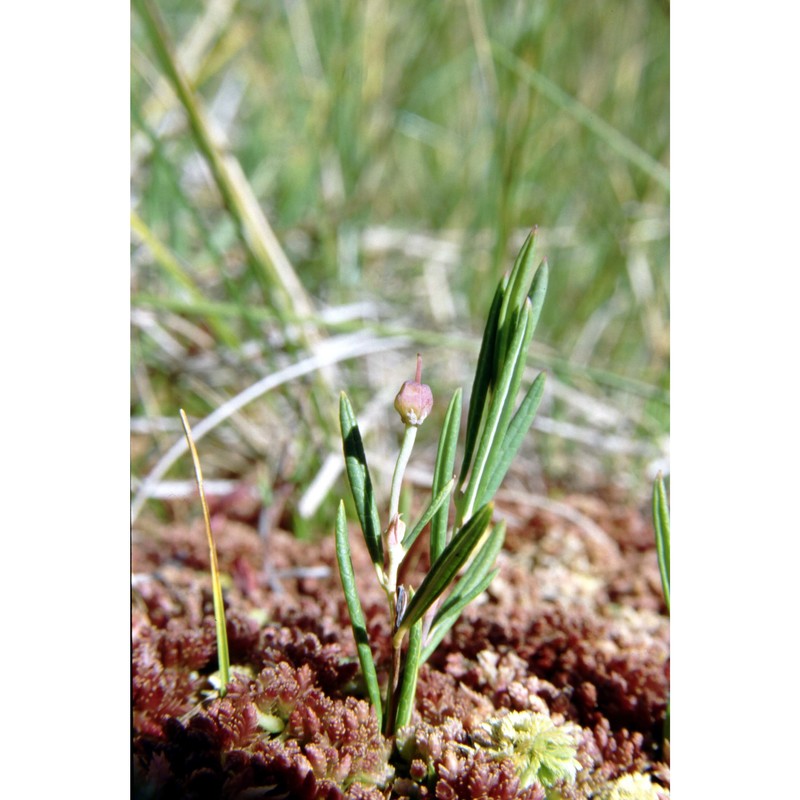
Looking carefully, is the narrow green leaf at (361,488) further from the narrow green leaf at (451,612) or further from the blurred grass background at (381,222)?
the blurred grass background at (381,222)

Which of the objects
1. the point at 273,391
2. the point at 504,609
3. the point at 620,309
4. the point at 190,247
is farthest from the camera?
the point at 620,309

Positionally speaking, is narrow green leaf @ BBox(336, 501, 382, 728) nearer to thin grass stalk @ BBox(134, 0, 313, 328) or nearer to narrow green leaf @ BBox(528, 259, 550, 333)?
narrow green leaf @ BBox(528, 259, 550, 333)

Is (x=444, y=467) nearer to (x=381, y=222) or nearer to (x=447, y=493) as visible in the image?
(x=447, y=493)

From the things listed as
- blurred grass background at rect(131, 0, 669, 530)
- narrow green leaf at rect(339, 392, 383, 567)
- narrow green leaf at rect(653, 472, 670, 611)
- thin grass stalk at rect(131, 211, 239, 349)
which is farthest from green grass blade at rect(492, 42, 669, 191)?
narrow green leaf at rect(339, 392, 383, 567)

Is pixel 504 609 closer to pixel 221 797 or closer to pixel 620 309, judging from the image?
pixel 221 797

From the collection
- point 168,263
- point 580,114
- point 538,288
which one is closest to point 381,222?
point 580,114
